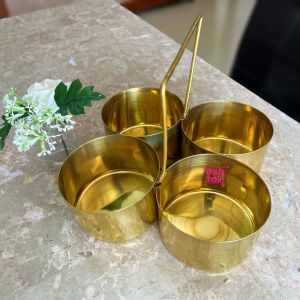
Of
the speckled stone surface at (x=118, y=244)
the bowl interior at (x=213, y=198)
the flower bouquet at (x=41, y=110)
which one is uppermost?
the flower bouquet at (x=41, y=110)

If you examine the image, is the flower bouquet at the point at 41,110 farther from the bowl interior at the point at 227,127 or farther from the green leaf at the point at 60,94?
the bowl interior at the point at 227,127

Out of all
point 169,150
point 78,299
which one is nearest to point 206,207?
point 169,150

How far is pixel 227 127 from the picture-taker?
2.19 feet

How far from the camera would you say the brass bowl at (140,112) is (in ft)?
2.13

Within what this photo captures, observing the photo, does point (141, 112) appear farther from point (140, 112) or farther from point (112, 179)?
point (112, 179)

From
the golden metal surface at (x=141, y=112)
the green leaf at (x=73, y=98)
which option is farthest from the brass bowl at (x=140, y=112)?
the green leaf at (x=73, y=98)

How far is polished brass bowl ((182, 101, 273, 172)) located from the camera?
62cm

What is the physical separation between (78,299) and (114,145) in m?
0.23

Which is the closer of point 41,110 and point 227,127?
point 41,110

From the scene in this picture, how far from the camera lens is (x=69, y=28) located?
3.59ft

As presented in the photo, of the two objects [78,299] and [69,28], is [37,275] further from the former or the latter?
[69,28]

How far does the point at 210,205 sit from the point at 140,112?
0.24 meters

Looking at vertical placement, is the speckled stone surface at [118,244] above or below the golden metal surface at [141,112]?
below

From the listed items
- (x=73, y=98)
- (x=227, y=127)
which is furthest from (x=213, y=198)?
(x=73, y=98)
